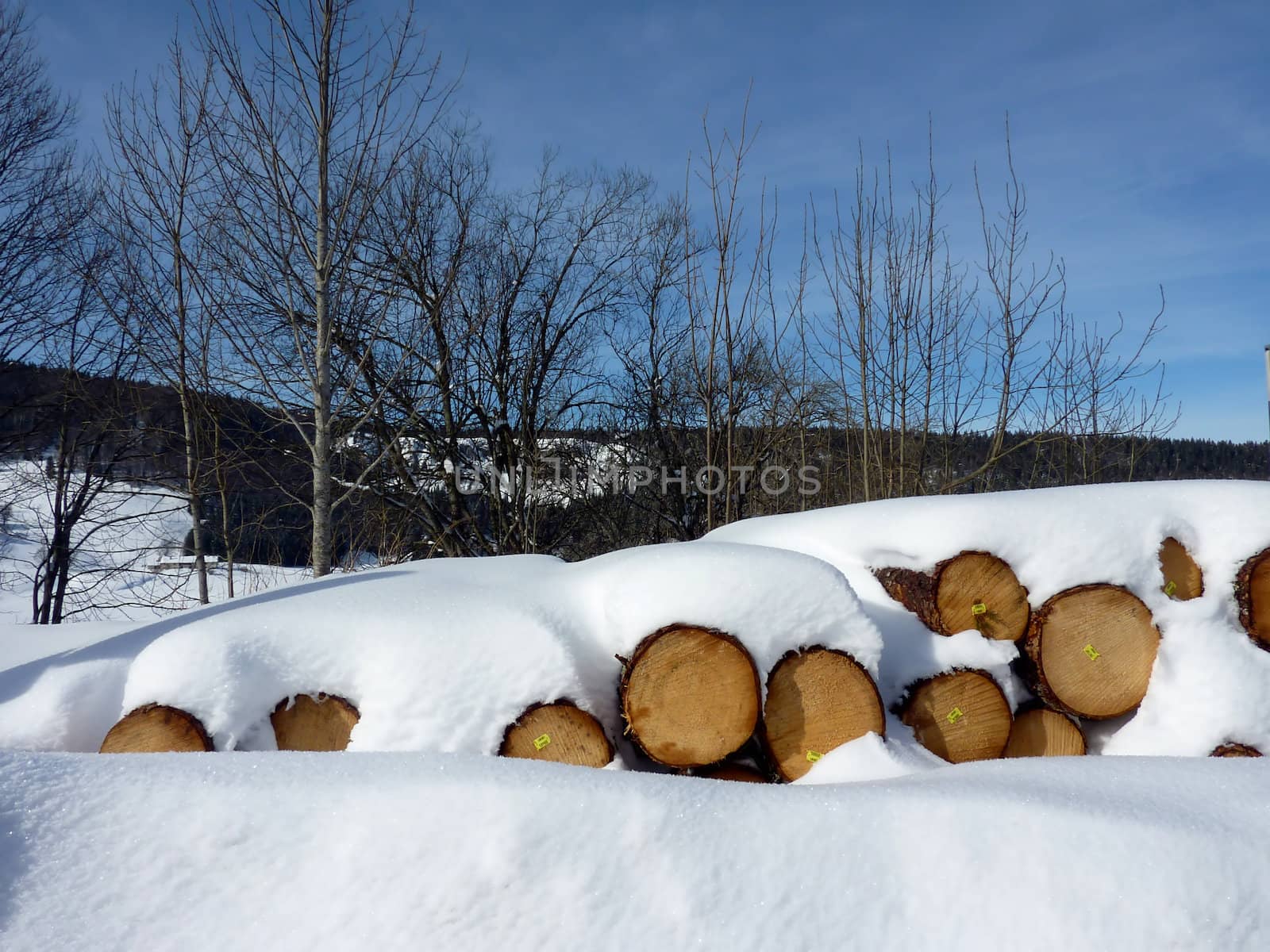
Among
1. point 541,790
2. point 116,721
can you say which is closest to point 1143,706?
point 541,790

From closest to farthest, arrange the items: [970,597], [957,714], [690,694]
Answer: [690,694]
[957,714]
[970,597]

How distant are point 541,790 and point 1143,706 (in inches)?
107

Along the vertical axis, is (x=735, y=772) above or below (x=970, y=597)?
below

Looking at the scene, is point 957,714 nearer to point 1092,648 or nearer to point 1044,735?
point 1044,735

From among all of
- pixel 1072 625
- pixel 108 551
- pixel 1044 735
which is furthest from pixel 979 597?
pixel 108 551

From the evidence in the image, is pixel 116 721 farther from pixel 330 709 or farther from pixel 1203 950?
pixel 1203 950

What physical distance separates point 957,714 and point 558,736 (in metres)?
1.43

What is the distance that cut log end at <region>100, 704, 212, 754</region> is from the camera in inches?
85.0

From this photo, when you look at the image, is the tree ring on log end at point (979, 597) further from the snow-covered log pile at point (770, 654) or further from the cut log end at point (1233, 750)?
the cut log end at point (1233, 750)

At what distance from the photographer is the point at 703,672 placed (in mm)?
2291

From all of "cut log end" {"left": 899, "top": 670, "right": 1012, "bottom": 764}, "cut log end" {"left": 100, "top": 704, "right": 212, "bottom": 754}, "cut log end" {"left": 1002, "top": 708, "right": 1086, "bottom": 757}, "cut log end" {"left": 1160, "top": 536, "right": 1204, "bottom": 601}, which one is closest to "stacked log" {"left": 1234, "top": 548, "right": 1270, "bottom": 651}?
"cut log end" {"left": 1160, "top": 536, "right": 1204, "bottom": 601}

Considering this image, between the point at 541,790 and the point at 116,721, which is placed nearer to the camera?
the point at 541,790

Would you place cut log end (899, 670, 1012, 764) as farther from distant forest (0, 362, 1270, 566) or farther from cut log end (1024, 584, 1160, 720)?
distant forest (0, 362, 1270, 566)

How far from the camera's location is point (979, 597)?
2719mm
